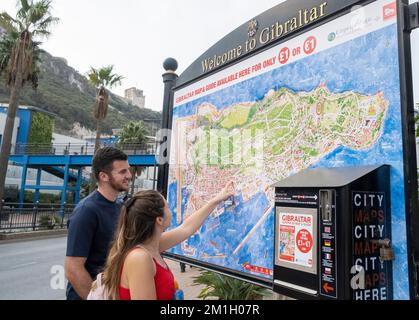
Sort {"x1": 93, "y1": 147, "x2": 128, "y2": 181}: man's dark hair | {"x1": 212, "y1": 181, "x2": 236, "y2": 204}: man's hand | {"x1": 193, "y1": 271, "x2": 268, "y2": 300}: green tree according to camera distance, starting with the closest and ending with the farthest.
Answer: {"x1": 93, "y1": 147, "x2": 128, "y2": 181}: man's dark hair < {"x1": 212, "y1": 181, "x2": 236, "y2": 204}: man's hand < {"x1": 193, "y1": 271, "x2": 268, "y2": 300}: green tree

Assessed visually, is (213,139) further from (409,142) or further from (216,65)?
(409,142)

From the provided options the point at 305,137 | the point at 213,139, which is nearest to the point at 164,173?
the point at 213,139

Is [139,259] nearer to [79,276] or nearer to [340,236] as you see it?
[79,276]

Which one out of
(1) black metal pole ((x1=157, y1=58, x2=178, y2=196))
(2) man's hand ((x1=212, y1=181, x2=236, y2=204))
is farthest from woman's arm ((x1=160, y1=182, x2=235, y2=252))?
(1) black metal pole ((x1=157, y1=58, x2=178, y2=196))

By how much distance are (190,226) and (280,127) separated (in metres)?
1.16

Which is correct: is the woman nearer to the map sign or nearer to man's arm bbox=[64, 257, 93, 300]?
man's arm bbox=[64, 257, 93, 300]

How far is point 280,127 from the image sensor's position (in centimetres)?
298

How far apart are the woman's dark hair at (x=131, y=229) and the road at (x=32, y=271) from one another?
5625 millimetres

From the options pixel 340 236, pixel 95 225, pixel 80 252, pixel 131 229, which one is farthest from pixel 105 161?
pixel 340 236

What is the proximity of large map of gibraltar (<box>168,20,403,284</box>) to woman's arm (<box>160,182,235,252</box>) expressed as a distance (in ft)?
0.45

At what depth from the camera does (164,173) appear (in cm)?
475

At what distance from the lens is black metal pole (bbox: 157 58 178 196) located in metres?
4.76

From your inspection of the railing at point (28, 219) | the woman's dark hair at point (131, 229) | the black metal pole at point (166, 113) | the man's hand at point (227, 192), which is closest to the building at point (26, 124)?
the railing at point (28, 219)
